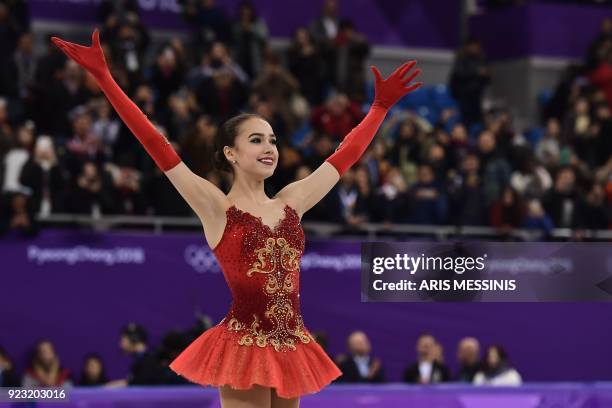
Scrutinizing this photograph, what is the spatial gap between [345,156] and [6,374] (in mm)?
4894

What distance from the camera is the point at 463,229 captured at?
1114 centimetres

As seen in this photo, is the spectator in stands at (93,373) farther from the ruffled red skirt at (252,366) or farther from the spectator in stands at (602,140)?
the spectator in stands at (602,140)

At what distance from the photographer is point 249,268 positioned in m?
4.35

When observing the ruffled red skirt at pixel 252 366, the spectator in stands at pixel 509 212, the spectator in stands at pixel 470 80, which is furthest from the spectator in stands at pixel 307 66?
the ruffled red skirt at pixel 252 366

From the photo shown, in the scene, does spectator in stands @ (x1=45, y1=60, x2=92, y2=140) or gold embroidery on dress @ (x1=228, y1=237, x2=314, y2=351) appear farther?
spectator in stands @ (x1=45, y1=60, x2=92, y2=140)

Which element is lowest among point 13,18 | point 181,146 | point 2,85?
point 181,146

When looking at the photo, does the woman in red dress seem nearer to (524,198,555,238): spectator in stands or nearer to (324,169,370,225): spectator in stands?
(324,169,370,225): spectator in stands

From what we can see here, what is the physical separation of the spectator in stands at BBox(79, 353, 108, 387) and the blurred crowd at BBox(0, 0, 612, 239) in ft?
4.05

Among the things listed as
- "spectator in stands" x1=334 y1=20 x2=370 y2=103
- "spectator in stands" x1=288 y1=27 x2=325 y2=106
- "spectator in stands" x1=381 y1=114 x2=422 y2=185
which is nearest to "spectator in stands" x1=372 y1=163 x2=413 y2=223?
"spectator in stands" x1=381 y1=114 x2=422 y2=185

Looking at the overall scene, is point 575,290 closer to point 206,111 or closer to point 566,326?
point 566,326

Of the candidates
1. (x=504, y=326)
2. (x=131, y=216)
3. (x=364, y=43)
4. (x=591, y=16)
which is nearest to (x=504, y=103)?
(x=591, y=16)

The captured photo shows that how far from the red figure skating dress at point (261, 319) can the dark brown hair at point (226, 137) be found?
0.96 ft

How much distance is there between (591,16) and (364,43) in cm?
420

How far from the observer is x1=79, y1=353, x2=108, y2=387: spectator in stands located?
957 centimetres
